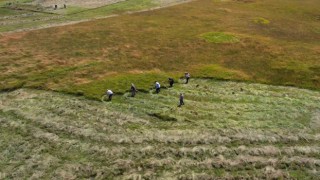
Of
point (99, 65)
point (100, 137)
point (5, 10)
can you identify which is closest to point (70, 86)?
point (99, 65)

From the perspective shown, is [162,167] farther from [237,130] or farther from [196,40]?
[196,40]

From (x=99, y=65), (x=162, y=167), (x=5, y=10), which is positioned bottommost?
(x=162, y=167)

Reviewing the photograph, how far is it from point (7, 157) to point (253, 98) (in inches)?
1324

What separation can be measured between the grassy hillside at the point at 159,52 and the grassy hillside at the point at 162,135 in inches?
215

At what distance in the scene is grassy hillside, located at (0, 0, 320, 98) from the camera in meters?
53.3

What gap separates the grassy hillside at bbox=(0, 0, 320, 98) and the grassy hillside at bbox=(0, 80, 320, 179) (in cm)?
546

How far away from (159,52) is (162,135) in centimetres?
3125

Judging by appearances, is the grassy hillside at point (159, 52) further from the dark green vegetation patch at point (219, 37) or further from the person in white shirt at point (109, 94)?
the person in white shirt at point (109, 94)

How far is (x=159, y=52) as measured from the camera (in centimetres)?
6606

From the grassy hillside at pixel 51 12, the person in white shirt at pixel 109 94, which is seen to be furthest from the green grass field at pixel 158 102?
the grassy hillside at pixel 51 12

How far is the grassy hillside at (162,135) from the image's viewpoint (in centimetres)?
3212

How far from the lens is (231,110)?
43969mm

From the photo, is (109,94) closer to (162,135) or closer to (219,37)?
(162,135)

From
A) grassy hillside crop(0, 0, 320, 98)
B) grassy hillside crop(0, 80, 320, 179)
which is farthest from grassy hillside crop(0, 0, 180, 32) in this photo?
Result: grassy hillside crop(0, 80, 320, 179)
